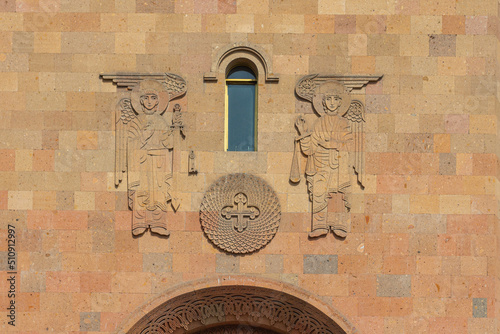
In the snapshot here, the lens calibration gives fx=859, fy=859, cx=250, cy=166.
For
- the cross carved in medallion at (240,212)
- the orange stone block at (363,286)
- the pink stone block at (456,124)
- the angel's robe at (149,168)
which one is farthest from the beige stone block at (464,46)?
the angel's robe at (149,168)

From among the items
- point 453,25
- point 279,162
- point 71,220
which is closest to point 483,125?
point 453,25

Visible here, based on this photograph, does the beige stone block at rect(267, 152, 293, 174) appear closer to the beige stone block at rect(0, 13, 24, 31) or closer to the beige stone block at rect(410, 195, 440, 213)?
the beige stone block at rect(410, 195, 440, 213)

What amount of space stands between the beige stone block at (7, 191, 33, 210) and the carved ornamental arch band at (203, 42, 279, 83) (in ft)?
11.4

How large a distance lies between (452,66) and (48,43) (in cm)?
674

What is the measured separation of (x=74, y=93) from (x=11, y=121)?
113cm

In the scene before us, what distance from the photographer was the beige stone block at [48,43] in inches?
564

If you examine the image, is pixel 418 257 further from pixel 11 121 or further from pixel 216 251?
pixel 11 121

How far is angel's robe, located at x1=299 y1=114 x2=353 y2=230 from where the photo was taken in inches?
551

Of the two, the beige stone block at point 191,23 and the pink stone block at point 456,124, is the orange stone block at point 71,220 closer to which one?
the beige stone block at point 191,23

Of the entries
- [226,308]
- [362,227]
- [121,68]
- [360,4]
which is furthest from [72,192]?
[360,4]

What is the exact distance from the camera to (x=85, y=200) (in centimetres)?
1405

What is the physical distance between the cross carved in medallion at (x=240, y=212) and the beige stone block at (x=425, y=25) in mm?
3987

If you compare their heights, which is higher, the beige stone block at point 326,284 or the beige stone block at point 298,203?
the beige stone block at point 298,203

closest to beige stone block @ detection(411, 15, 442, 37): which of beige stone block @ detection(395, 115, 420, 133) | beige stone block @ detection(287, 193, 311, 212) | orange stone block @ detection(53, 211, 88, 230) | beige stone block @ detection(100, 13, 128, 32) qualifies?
beige stone block @ detection(395, 115, 420, 133)
